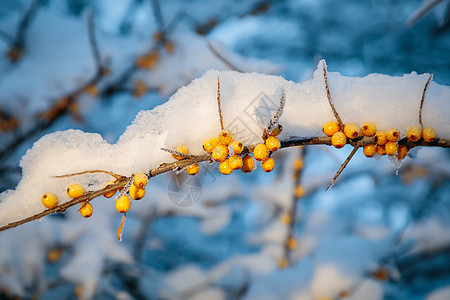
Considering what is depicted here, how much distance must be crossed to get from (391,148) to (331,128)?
0.21 metres

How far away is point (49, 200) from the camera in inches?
37.2

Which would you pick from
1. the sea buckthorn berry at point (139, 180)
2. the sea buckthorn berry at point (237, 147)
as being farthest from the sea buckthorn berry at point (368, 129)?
the sea buckthorn berry at point (139, 180)

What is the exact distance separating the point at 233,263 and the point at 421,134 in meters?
2.89

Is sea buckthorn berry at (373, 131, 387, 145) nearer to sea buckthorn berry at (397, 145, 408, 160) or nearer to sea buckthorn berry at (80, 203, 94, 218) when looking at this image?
sea buckthorn berry at (397, 145, 408, 160)

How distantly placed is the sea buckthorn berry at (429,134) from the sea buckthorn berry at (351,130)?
0.70ft

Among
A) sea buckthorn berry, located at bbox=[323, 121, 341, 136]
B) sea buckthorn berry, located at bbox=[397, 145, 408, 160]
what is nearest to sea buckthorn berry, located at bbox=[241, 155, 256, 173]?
sea buckthorn berry, located at bbox=[323, 121, 341, 136]

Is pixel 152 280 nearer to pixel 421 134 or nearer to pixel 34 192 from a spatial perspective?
pixel 34 192

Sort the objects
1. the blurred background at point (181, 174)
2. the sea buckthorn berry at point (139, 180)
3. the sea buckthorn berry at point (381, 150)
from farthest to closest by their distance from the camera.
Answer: the blurred background at point (181, 174)
the sea buckthorn berry at point (381, 150)
the sea buckthorn berry at point (139, 180)

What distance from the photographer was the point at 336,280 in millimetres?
2271

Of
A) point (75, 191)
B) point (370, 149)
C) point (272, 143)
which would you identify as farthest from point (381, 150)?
point (75, 191)

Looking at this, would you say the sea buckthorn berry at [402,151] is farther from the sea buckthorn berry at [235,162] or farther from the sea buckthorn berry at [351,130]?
the sea buckthorn berry at [235,162]

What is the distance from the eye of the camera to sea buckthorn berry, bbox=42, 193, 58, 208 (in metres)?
0.94

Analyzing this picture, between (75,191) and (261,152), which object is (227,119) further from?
(75,191)

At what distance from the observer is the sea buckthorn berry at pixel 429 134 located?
0.88m
